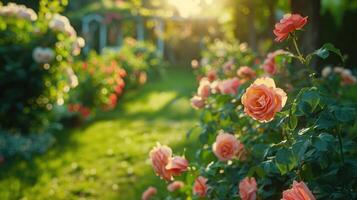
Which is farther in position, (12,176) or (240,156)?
(12,176)

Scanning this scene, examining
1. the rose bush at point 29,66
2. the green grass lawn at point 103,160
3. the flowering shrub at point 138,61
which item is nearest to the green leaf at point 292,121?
the green grass lawn at point 103,160

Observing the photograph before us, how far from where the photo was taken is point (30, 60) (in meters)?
6.81

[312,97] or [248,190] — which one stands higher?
[312,97]

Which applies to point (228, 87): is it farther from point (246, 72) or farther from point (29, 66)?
point (29, 66)

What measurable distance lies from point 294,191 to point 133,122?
783cm

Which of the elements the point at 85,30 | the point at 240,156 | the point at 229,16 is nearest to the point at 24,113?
the point at 240,156

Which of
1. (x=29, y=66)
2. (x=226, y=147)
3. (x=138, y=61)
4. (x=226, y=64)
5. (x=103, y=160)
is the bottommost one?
(x=103, y=160)

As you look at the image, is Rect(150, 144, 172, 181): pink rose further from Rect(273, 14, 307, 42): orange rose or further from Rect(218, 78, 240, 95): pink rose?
Rect(218, 78, 240, 95): pink rose

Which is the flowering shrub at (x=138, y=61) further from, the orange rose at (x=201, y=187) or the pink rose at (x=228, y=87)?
the orange rose at (x=201, y=187)

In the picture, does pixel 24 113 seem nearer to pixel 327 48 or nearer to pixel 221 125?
pixel 221 125

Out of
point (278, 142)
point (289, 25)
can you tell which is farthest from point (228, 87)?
point (289, 25)

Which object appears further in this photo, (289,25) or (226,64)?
(226,64)

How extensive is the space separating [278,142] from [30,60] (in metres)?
4.71

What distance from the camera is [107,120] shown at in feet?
32.6
